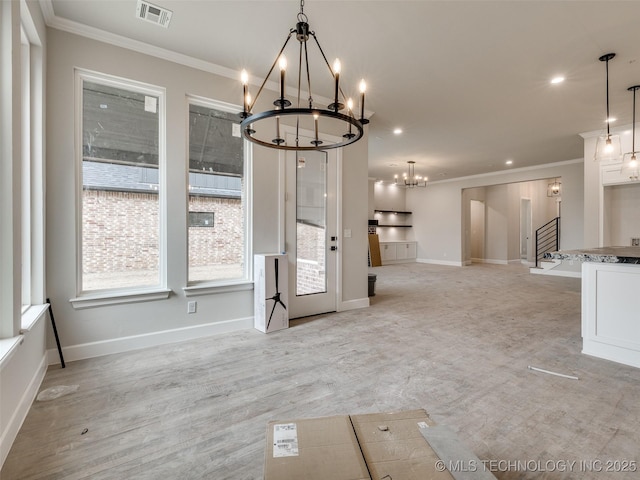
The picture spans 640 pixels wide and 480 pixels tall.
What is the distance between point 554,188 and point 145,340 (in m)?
A: 13.7

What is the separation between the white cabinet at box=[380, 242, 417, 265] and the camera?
425 inches

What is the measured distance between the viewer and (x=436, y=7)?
254cm

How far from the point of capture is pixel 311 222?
4.29 meters

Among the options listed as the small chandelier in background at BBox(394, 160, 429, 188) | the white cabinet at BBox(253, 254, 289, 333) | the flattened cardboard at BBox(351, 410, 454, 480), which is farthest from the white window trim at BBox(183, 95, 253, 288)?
the small chandelier in background at BBox(394, 160, 429, 188)

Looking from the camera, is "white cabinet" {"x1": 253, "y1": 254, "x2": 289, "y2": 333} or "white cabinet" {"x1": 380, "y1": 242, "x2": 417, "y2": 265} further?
"white cabinet" {"x1": 380, "y1": 242, "x2": 417, "y2": 265}

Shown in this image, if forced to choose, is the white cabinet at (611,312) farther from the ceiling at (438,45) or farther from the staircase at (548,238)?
the staircase at (548,238)

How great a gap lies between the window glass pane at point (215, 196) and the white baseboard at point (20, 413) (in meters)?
1.45

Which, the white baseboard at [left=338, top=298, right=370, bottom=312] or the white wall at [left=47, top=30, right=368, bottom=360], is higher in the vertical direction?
the white wall at [left=47, top=30, right=368, bottom=360]

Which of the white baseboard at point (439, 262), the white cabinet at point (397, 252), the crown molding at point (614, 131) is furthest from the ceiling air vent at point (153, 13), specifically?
the white baseboard at point (439, 262)

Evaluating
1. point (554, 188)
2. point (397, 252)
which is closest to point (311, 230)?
point (397, 252)

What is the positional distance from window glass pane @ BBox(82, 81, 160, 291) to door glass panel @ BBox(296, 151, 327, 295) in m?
1.71

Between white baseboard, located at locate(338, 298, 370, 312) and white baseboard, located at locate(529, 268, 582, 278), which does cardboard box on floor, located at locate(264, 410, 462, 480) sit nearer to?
white baseboard, located at locate(338, 298, 370, 312)

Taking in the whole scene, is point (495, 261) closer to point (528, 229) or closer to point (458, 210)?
point (528, 229)

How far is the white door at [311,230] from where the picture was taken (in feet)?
13.3
